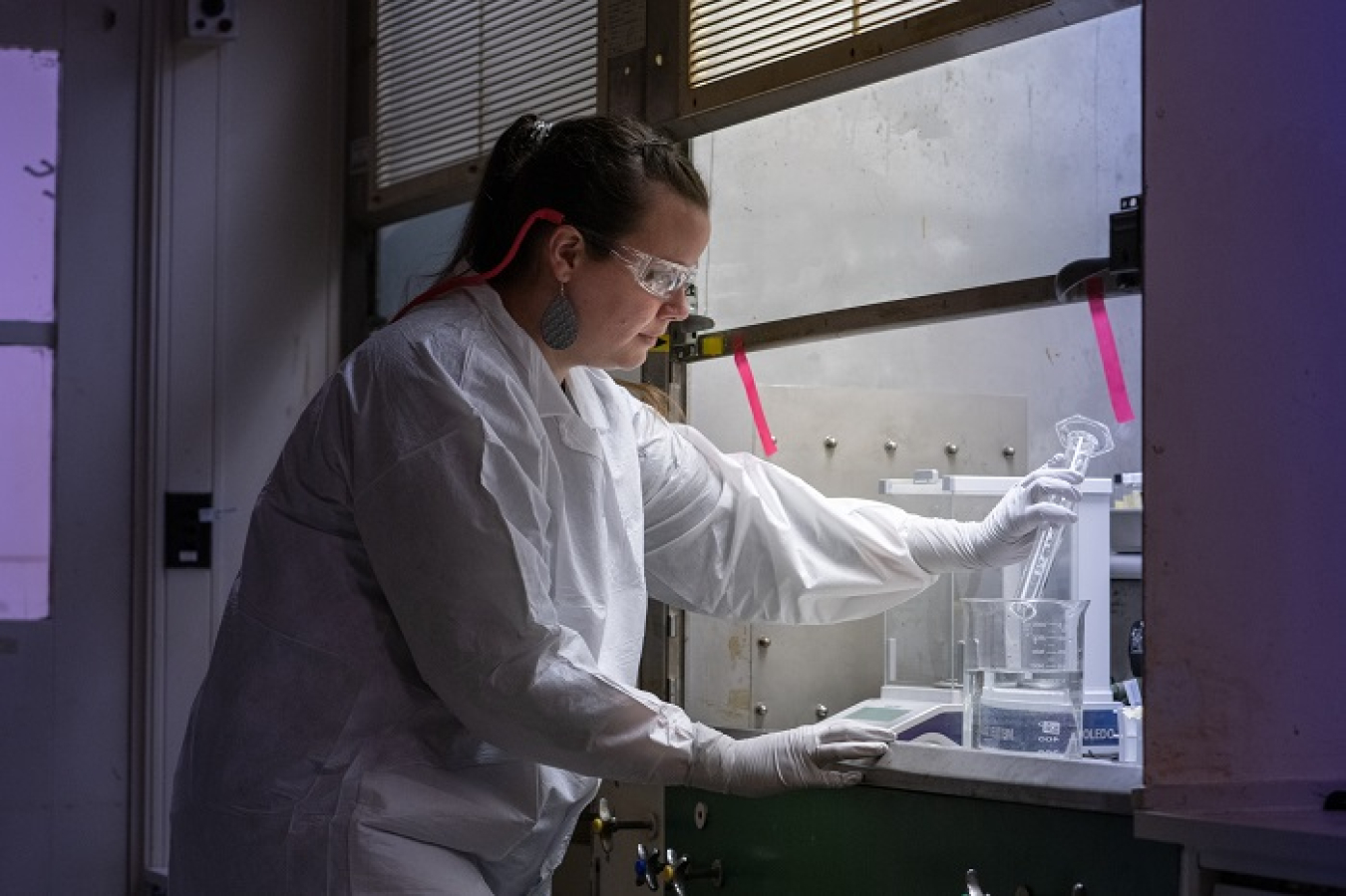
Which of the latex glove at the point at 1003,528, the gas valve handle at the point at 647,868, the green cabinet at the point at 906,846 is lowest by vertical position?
the gas valve handle at the point at 647,868

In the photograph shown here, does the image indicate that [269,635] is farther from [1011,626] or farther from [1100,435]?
[1100,435]

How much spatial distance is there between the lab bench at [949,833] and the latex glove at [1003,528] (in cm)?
32

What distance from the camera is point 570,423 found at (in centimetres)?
175

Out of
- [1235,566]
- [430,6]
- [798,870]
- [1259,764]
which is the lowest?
[798,870]

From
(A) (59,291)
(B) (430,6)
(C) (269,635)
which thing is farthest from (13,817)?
(B) (430,6)

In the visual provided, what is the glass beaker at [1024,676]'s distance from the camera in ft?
5.78

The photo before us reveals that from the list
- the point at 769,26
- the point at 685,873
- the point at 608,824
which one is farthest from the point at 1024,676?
the point at 769,26

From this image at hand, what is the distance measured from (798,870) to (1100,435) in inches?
30.2

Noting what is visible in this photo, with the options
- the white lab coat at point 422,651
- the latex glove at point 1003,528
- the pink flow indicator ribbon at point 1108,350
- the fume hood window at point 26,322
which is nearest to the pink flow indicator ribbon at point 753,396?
the latex glove at point 1003,528

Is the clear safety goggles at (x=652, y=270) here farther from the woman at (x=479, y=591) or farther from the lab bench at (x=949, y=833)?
the lab bench at (x=949, y=833)

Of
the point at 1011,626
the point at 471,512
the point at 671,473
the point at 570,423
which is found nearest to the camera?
the point at 471,512

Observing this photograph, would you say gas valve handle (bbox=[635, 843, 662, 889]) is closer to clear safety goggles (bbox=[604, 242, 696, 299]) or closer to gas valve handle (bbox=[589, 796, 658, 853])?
gas valve handle (bbox=[589, 796, 658, 853])

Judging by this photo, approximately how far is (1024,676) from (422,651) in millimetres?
717

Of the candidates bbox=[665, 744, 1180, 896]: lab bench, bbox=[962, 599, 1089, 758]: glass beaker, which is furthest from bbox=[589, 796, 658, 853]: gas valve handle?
bbox=[962, 599, 1089, 758]: glass beaker
